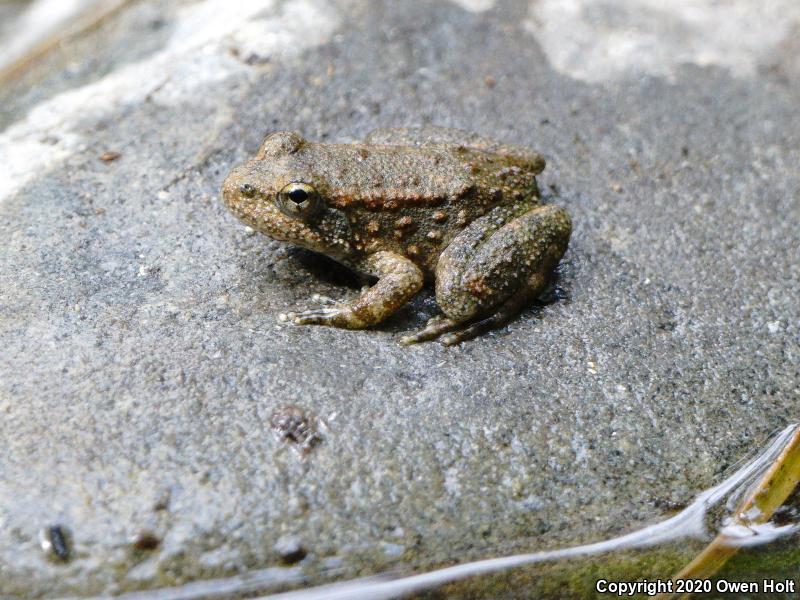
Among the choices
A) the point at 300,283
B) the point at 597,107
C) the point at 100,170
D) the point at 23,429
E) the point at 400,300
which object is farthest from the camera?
the point at 597,107

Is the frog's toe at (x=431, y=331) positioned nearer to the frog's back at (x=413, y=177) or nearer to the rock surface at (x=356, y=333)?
the rock surface at (x=356, y=333)

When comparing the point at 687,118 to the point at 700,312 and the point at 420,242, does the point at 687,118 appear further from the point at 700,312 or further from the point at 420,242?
the point at 420,242

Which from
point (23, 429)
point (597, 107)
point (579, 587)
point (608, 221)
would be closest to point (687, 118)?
point (597, 107)

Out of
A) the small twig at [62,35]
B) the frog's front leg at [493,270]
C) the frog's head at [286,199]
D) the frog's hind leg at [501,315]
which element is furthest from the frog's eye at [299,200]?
the small twig at [62,35]

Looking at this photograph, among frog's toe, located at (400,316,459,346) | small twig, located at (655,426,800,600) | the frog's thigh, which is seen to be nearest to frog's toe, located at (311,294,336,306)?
frog's toe, located at (400,316,459,346)

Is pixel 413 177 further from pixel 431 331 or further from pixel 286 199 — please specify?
pixel 431 331

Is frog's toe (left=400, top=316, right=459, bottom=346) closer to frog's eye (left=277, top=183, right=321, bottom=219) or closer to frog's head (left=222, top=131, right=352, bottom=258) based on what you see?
frog's head (left=222, top=131, right=352, bottom=258)

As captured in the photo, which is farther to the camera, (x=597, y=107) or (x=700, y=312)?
(x=597, y=107)
